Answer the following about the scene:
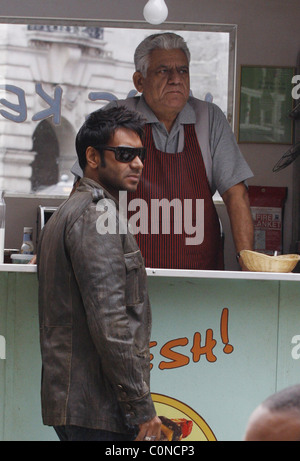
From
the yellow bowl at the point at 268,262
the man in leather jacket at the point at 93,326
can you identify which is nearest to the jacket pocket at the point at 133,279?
the man in leather jacket at the point at 93,326

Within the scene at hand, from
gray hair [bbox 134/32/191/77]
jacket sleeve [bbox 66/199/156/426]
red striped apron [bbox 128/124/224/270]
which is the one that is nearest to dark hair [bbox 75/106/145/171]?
jacket sleeve [bbox 66/199/156/426]

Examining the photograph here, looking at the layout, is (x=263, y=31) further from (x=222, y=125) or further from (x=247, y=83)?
(x=222, y=125)

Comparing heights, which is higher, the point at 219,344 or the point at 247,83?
the point at 247,83

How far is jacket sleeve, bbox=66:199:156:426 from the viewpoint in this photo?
6.54ft

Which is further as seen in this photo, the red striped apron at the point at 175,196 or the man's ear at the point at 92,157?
the red striped apron at the point at 175,196

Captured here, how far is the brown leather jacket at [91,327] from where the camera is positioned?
78.8 inches

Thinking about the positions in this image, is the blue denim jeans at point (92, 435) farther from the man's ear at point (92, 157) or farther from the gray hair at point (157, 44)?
the gray hair at point (157, 44)

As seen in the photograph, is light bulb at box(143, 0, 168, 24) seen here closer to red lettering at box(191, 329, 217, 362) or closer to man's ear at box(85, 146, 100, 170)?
man's ear at box(85, 146, 100, 170)

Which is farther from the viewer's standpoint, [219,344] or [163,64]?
[163,64]

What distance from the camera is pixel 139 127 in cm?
233
